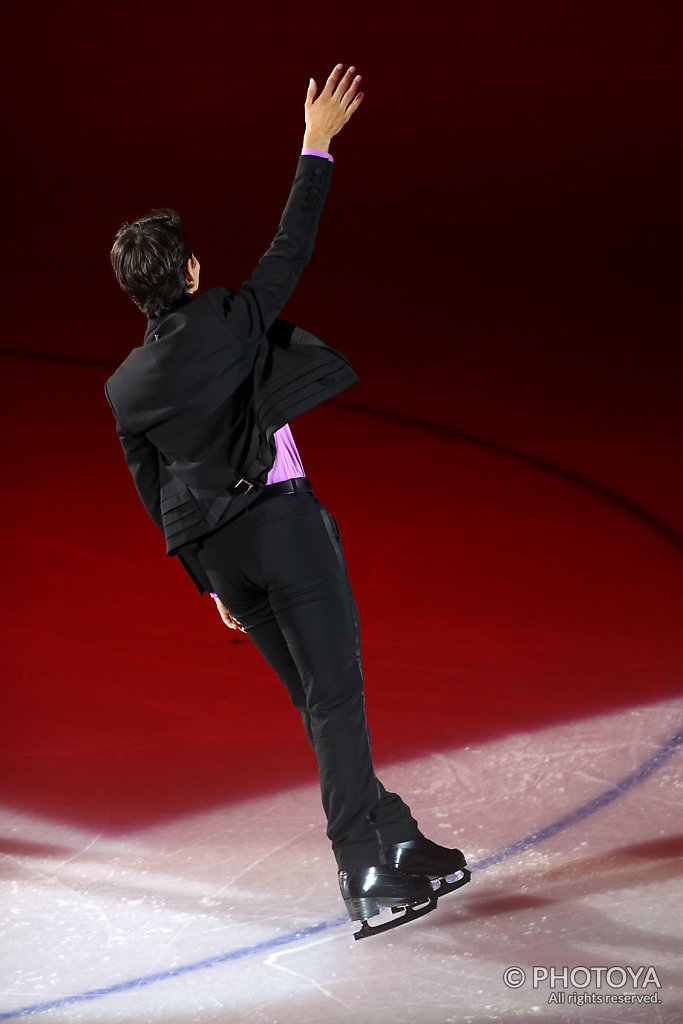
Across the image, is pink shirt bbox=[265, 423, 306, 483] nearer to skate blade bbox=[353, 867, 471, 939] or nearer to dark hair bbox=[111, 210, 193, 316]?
dark hair bbox=[111, 210, 193, 316]

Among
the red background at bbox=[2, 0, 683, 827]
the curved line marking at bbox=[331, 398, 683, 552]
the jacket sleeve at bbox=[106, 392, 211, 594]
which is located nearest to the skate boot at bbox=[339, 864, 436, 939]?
the jacket sleeve at bbox=[106, 392, 211, 594]

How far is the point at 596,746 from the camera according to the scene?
320 centimetres

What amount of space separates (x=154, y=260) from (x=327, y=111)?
46 cm

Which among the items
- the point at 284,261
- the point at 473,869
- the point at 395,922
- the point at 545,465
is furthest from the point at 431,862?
the point at 545,465

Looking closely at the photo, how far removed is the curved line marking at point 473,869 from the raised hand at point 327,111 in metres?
1.55

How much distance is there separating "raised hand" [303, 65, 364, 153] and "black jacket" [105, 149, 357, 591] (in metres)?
0.05

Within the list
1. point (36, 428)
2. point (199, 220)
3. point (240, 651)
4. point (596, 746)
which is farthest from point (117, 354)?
point (596, 746)

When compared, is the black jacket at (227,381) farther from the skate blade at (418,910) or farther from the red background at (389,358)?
the red background at (389,358)

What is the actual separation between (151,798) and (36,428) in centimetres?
299

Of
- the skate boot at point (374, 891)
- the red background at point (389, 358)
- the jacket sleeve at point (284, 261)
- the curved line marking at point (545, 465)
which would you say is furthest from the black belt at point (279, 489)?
the curved line marking at point (545, 465)

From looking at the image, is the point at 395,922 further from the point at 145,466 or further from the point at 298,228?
the point at 298,228

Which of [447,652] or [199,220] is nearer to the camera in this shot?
[447,652]

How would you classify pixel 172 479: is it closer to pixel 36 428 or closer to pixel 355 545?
pixel 355 545

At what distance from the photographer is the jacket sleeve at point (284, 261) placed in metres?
2.31
